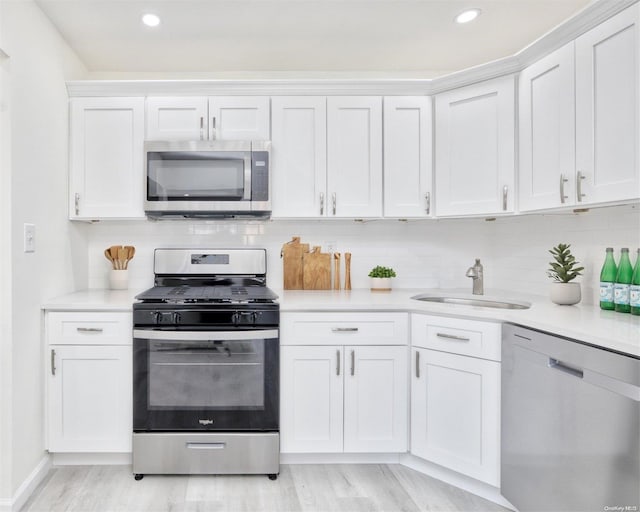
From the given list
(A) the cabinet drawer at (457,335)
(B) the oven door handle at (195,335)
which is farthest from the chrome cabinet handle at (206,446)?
→ (A) the cabinet drawer at (457,335)

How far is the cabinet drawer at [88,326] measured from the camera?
2006 millimetres

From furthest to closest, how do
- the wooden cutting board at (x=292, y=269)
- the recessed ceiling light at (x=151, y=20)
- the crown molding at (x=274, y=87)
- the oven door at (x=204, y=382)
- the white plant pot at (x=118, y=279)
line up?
1. the wooden cutting board at (x=292, y=269)
2. the white plant pot at (x=118, y=279)
3. the crown molding at (x=274, y=87)
4. the recessed ceiling light at (x=151, y=20)
5. the oven door at (x=204, y=382)

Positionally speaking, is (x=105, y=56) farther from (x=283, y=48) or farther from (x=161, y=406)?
(x=161, y=406)

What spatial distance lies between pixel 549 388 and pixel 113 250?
2483 mm

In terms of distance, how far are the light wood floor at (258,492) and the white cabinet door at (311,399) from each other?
0.16 meters

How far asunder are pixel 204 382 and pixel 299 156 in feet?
4.52

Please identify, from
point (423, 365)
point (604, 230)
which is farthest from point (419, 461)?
point (604, 230)

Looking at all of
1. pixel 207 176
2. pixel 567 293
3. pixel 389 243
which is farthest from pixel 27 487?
pixel 567 293

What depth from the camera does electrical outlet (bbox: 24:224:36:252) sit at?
1.86 m

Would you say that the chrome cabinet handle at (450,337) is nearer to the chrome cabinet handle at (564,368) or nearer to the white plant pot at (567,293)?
the chrome cabinet handle at (564,368)

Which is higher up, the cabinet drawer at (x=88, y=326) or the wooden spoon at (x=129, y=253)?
the wooden spoon at (x=129, y=253)

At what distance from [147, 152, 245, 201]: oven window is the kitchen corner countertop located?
732 mm

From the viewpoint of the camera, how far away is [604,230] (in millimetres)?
1971

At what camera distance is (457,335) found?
6.22 feet
